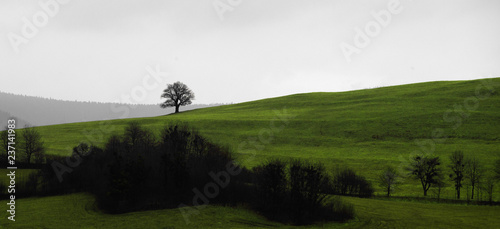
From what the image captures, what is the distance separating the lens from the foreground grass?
864 inches

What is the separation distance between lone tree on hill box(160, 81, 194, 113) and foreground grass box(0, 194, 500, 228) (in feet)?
221

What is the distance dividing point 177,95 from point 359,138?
55082 millimetres

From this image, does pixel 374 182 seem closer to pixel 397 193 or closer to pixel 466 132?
pixel 397 193

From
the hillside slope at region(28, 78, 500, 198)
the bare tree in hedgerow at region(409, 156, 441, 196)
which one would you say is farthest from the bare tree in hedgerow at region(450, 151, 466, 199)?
the hillside slope at region(28, 78, 500, 198)

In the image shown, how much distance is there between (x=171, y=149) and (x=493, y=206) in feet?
95.9

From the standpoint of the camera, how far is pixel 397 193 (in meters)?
36.3

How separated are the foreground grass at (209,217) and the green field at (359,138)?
2.7 inches

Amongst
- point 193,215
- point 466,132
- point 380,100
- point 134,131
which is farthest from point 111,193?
point 380,100

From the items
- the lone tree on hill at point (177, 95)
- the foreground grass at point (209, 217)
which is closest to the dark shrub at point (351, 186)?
the foreground grass at point (209, 217)

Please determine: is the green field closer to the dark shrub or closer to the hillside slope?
A: the hillside slope

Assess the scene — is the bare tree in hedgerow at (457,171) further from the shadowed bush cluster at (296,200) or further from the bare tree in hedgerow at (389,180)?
the shadowed bush cluster at (296,200)

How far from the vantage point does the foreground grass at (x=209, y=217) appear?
21.9m

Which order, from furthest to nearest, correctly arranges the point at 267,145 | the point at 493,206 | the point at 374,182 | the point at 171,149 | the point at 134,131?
1. the point at 267,145
2. the point at 134,131
3. the point at 374,182
4. the point at 171,149
5. the point at 493,206

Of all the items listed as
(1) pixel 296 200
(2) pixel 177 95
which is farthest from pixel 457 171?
(2) pixel 177 95
